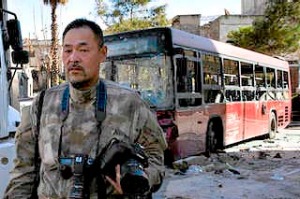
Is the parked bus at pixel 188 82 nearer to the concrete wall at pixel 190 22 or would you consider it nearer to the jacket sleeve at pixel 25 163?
the jacket sleeve at pixel 25 163

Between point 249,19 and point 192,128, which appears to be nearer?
point 192,128

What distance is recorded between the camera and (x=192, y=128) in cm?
1065

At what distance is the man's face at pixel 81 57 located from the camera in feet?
7.11

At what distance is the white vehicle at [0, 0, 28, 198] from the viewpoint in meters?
4.65

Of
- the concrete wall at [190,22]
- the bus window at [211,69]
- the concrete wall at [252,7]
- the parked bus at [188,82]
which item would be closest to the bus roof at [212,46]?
the parked bus at [188,82]

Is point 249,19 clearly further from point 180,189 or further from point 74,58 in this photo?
point 74,58

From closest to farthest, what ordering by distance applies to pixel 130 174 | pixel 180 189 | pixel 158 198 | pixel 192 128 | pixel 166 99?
1. pixel 130 174
2. pixel 158 198
3. pixel 180 189
4. pixel 166 99
5. pixel 192 128

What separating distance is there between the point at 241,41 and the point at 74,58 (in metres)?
26.7

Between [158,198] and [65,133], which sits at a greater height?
[65,133]

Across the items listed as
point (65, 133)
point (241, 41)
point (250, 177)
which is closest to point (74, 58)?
point (65, 133)

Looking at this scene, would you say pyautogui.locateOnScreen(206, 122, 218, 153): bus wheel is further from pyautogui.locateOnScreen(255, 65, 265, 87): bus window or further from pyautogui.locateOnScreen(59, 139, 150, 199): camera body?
pyautogui.locateOnScreen(59, 139, 150, 199): camera body

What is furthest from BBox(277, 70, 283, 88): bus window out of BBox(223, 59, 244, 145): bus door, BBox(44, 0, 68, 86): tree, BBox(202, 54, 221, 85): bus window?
BBox(44, 0, 68, 86): tree

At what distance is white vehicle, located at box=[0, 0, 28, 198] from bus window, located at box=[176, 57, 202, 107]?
4345mm

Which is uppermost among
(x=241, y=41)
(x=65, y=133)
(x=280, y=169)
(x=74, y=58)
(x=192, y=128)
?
(x=241, y=41)
